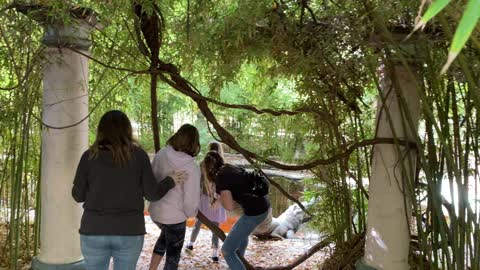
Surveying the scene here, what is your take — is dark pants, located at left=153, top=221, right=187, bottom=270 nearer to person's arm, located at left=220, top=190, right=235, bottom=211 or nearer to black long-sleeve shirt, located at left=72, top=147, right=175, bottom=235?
person's arm, located at left=220, top=190, right=235, bottom=211

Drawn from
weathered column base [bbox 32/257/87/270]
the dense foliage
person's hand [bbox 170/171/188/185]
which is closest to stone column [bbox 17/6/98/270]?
weathered column base [bbox 32/257/87/270]

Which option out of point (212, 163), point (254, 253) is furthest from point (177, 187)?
point (254, 253)

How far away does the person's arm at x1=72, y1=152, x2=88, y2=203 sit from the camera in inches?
87.2

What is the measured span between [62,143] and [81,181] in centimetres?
53

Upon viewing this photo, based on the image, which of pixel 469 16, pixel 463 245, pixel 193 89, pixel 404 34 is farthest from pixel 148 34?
pixel 469 16

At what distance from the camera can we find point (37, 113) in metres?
3.22

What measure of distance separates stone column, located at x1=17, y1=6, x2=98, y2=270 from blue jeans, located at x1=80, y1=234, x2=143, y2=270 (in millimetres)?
507

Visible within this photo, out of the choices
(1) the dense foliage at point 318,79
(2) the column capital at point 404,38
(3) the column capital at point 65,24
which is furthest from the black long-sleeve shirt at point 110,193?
(2) the column capital at point 404,38

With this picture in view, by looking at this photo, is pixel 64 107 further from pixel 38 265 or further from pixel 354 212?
pixel 354 212

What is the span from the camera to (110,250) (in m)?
2.27

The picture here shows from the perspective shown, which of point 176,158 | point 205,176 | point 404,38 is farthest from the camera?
point 205,176

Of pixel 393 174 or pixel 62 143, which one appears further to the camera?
pixel 62 143

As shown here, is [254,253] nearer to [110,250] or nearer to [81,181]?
[110,250]

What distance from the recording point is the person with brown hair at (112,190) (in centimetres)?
217
